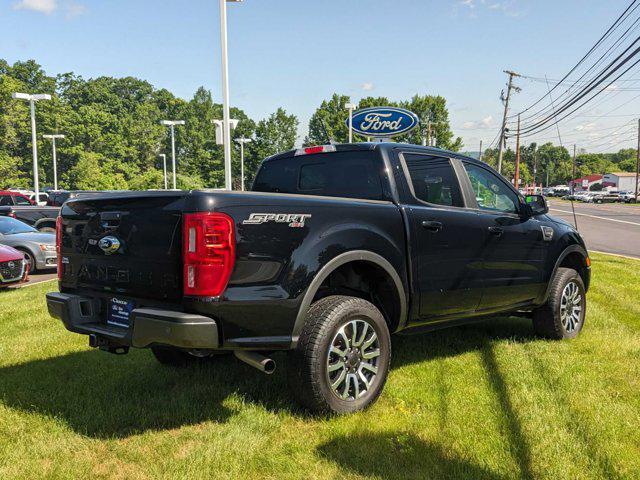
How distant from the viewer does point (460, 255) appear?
4344 millimetres

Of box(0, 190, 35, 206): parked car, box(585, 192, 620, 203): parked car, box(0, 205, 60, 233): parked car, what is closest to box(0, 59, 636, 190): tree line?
box(585, 192, 620, 203): parked car

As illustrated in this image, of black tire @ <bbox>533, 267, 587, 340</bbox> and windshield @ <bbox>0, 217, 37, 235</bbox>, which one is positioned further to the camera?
windshield @ <bbox>0, 217, 37, 235</bbox>

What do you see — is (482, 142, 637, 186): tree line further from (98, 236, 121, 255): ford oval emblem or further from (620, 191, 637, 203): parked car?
(98, 236, 121, 255): ford oval emblem

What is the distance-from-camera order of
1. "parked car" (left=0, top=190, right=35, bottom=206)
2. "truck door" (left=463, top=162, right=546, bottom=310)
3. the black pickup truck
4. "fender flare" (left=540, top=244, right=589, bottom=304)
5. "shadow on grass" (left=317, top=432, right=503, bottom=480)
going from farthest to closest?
1. "parked car" (left=0, top=190, right=35, bottom=206)
2. "fender flare" (left=540, top=244, right=589, bottom=304)
3. "truck door" (left=463, top=162, right=546, bottom=310)
4. the black pickup truck
5. "shadow on grass" (left=317, top=432, right=503, bottom=480)

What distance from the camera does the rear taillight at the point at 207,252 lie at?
295cm

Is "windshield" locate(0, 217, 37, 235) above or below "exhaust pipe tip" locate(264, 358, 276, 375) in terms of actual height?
above

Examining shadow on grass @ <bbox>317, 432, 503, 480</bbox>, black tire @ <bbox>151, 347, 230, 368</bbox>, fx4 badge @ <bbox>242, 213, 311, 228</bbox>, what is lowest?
shadow on grass @ <bbox>317, 432, 503, 480</bbox>

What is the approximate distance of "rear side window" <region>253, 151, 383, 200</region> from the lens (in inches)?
166

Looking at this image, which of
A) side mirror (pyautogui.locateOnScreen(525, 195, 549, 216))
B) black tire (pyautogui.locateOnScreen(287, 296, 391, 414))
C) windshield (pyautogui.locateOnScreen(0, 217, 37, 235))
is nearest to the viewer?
black tire (pyautogui.locateOnScreen(287, 296, 391, 414))

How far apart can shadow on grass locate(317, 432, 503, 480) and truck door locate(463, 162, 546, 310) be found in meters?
1.87

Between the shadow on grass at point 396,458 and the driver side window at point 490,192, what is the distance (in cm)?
237

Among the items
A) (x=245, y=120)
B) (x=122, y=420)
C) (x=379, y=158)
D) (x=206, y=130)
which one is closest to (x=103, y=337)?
(x=122, y=420)

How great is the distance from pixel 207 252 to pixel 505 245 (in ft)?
9.76

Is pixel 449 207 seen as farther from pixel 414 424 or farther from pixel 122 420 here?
pixel 122 420
